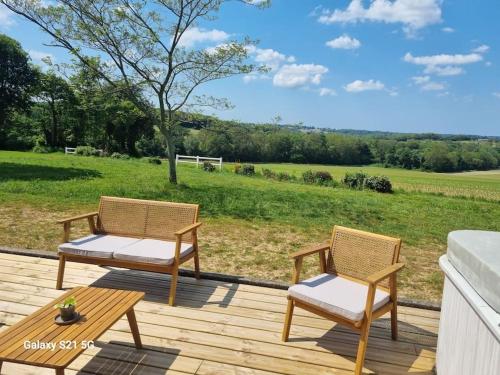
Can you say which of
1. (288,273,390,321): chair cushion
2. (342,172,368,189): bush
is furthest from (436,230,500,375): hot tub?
(342,172,368,189): bush

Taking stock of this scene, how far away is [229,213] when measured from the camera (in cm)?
816

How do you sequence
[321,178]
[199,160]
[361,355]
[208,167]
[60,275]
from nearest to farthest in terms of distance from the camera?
[361,355], [60,275], [321,178], [208,167], [199,160]

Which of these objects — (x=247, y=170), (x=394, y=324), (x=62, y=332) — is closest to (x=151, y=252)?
(x=62, y=332)

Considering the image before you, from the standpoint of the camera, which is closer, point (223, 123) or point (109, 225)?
point (109, 225)

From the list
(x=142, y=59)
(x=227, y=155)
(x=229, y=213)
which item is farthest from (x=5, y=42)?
(x=227, y=155)

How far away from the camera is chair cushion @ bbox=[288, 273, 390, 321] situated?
2.64m

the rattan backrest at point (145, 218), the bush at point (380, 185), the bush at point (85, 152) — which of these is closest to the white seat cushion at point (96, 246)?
the rattan backrest at point (145, 218)

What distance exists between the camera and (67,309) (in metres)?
2.29

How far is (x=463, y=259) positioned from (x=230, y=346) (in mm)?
1688

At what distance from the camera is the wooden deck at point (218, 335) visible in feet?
8.53

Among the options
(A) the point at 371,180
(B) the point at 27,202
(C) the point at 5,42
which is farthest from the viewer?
(A) the point at 371,180

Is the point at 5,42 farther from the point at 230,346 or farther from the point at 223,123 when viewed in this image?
the point at 230,346

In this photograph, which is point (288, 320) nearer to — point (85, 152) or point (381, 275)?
point (381, 275)

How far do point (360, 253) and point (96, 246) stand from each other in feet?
8.10
